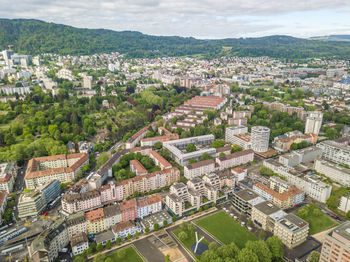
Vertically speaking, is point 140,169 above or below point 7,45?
below

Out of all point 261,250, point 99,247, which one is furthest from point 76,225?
point 261,250

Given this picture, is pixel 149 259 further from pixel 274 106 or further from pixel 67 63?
pixel 67 63

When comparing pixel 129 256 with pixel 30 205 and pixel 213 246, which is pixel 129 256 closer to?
pixel 213 246

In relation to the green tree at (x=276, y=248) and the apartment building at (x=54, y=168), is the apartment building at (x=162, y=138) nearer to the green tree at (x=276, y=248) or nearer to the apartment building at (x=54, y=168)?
the apartment building at (x=54, y=168)

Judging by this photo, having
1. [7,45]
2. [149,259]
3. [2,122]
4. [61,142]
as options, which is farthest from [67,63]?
[149,259]

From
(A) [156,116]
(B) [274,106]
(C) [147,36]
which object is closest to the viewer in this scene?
(A) [156,116]

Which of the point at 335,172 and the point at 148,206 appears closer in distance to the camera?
the point at 148,206

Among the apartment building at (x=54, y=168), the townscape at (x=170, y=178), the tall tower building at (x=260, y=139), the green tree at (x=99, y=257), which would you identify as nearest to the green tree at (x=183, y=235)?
the townscape at (x=170, y=178)
